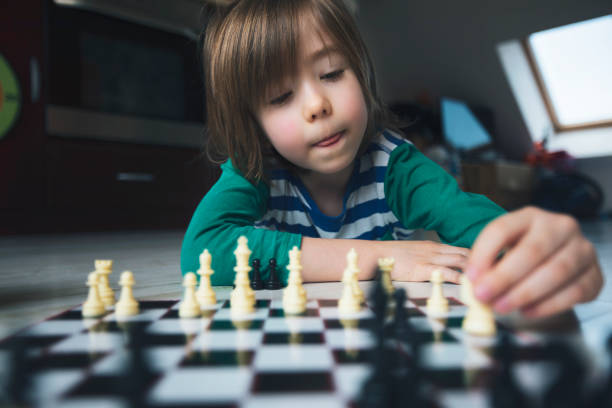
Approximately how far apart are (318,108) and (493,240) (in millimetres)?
534

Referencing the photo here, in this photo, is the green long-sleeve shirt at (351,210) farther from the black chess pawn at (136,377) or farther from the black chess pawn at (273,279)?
the black chess pawn at (136,377)

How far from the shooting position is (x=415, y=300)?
0.74 m

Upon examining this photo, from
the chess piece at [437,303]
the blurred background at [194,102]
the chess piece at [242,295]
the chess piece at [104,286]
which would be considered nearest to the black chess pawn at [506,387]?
the chess piece at [437,303]

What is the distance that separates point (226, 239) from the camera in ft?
3.01

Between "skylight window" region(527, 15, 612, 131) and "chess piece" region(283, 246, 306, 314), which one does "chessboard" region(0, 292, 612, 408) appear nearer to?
"chess piece" region(283, 246, 306, 314)

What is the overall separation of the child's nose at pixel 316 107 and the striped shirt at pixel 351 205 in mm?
318

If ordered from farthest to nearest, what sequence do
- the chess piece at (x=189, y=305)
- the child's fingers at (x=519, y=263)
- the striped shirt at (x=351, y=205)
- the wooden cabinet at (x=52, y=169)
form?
the wooden cabinet at (x=52, y=169) → the striped shirt at (x=351, y=205) → the chess piece at (x=189, y=305) → the child's fingers at (x=519, y=263)

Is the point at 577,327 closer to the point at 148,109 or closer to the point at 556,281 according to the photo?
the point at 556,281

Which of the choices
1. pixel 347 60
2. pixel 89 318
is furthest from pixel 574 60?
pixel 89 318

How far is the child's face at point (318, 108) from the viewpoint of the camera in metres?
0.96

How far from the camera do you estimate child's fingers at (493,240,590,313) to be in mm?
516

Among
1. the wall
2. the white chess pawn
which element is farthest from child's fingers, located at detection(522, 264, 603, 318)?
the wall

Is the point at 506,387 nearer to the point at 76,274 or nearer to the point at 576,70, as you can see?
the point at 76,274

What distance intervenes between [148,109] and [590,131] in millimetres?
3898
